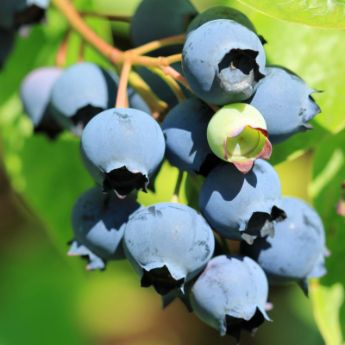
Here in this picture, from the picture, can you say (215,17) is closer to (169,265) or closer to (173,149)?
(173,149)

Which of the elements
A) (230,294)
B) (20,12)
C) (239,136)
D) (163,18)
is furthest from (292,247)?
(20,12)

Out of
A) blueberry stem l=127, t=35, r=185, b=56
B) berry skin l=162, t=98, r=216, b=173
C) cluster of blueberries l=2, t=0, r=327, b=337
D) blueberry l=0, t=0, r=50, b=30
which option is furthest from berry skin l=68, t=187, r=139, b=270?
blueberry l=0, t=0, r=50, b=30

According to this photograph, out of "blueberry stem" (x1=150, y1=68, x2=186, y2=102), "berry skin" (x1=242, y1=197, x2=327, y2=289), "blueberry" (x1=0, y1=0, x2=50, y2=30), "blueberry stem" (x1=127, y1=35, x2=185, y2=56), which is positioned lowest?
"berry skin" (x1=242, y1=197, x2=327, y2=289)

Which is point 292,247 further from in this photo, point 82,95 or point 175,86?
point 82,95

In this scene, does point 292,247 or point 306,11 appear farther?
point 292,247

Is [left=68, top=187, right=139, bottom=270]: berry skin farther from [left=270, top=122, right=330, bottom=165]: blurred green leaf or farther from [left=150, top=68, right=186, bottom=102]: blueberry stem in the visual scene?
[left=270, top=122, right=330, bottom=165]: blurred green leaf

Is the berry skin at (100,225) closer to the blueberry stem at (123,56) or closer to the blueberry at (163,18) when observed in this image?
the blueberry stem at (123,56)
